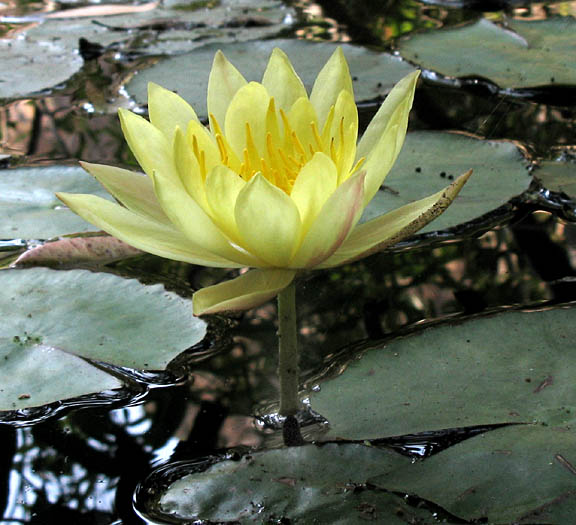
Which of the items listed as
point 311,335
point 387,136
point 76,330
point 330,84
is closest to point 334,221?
point 387,136

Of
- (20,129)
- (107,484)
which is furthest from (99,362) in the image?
(20,129)

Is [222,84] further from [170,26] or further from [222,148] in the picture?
[170,26]

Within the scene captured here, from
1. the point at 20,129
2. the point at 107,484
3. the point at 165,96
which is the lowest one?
the point at 107,484

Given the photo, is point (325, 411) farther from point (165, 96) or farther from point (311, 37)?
point (311, 37)

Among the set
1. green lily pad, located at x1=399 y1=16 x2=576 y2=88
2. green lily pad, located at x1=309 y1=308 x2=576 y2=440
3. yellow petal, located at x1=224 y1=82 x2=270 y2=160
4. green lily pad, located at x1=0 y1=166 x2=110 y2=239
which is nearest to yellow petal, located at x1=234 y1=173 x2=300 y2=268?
yellow petal, located at x1=224 y1=82 x2=270 y2=160

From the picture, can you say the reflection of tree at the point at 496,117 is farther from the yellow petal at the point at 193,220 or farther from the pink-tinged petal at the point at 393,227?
the yellow petal at the point at 193,220

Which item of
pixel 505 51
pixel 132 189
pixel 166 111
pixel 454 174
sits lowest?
pixel 454 174

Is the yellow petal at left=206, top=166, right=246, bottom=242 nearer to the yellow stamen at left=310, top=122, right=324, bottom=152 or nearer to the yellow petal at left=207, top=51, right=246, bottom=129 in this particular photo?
the yellow stamen at left=310, top=122, right=324, bottom=152
